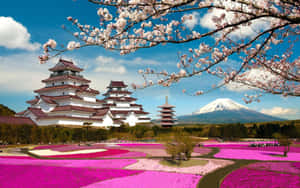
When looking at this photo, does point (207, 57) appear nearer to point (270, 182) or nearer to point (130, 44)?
point (130, 44)

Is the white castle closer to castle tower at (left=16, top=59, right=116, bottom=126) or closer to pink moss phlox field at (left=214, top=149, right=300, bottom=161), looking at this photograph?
castle tower at (left=16, top=59, right=116, bottom=126)

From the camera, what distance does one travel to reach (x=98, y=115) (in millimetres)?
57188

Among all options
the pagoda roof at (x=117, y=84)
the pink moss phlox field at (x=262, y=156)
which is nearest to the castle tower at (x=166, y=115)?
the pagoda roof at (x=117, y=84)

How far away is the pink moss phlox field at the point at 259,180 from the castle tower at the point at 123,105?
193 ft

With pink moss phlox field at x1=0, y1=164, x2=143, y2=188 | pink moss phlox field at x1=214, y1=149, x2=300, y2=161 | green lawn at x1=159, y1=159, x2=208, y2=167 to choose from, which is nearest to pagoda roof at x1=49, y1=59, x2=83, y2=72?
pink moss phlox field at x1=214, y1=149, x2=300, y2=161

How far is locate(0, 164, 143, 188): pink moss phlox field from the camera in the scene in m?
10.6

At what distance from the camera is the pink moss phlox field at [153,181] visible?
35.1 ft

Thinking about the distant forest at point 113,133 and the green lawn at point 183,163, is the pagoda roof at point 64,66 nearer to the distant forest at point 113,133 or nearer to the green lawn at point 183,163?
the distant forest at point 113,133

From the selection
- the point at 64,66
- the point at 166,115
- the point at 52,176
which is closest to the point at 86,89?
the point at 64,66

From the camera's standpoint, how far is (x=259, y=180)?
11.3 metres

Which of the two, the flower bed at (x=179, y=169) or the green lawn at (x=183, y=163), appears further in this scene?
the green lawn at (x=183, y=163)

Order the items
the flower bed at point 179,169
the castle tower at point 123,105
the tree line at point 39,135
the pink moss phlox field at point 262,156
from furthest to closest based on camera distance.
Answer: the castle tower at point 123,105 → the tree line at point 39,135 → the pink moss phlox field at point 262,156 → the flower bed at point 179,169

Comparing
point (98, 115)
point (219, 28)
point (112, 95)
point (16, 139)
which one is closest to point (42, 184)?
point (219, 28)

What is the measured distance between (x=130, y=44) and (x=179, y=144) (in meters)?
11.1
